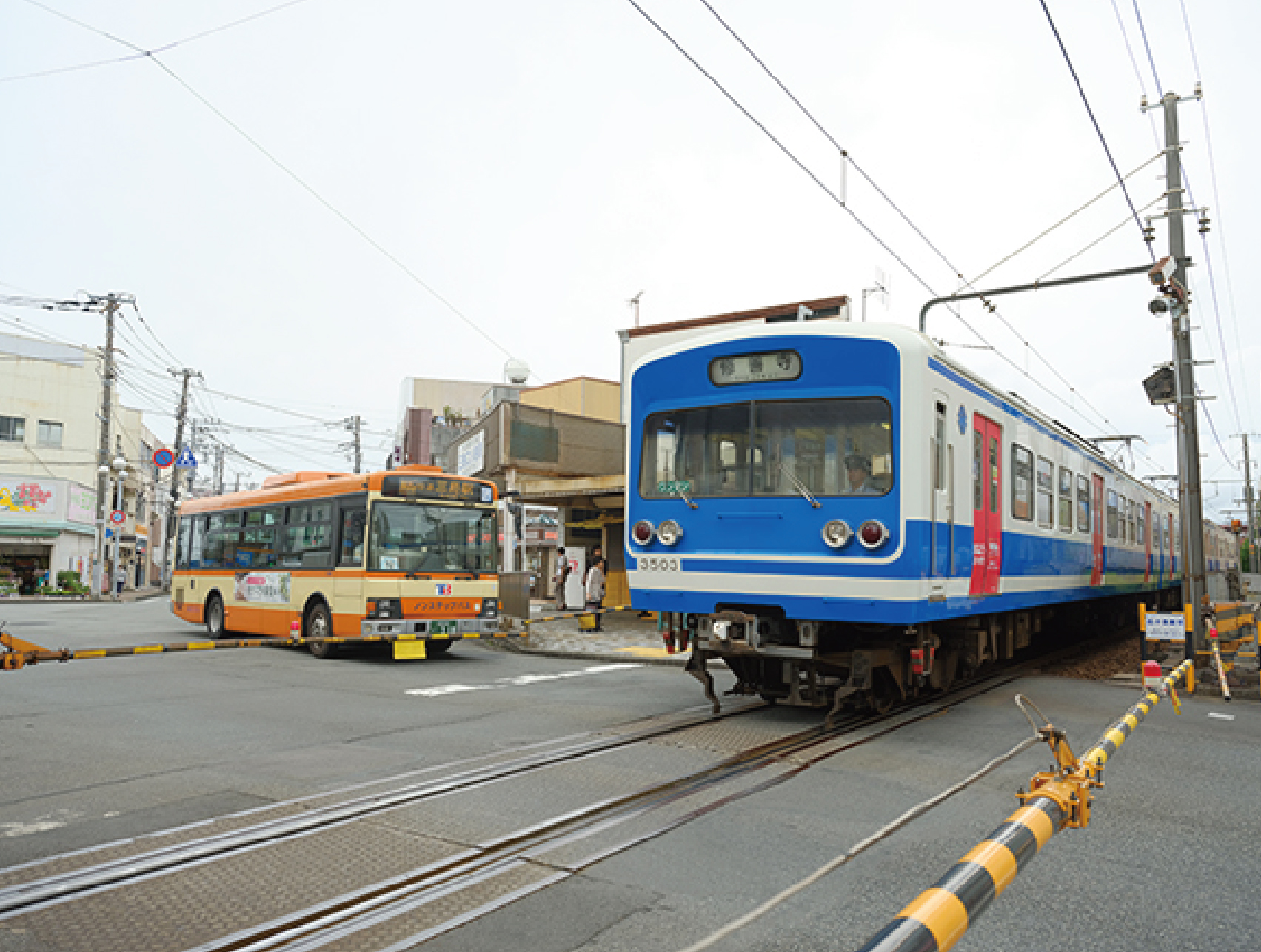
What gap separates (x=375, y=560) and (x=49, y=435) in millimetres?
38478

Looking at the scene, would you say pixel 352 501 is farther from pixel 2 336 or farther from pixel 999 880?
pixel 2 336

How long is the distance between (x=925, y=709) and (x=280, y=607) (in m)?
10.8

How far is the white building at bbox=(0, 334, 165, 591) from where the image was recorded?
4122cm

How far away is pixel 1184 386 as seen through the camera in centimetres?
1377

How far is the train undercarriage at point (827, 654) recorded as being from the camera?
796cm

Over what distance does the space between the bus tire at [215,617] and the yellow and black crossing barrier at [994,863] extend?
1681cm

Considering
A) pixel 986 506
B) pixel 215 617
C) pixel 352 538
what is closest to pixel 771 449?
pixel 986 506

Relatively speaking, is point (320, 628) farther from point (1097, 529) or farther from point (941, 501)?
point (1097, 529)

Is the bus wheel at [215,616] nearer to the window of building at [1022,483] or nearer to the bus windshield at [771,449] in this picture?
the bus windshield at [771,449]

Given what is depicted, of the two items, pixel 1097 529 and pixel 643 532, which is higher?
pixel 1097 529

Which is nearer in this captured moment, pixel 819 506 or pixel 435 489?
pixel 819 506

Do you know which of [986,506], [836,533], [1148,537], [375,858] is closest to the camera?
[375,858]

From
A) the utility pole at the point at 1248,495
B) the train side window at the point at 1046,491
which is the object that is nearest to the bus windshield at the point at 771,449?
the train side window at the point at 1046,491

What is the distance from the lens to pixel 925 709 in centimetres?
941
